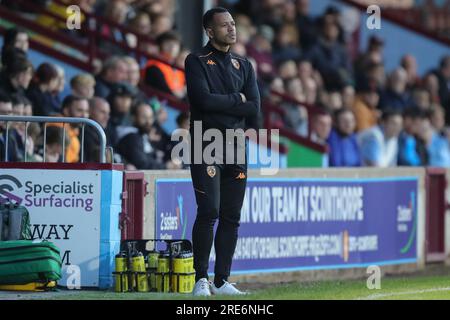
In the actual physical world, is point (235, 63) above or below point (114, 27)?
below

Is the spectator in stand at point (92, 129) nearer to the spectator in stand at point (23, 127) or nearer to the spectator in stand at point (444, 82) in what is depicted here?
the spectator in stand at point (23, 127)

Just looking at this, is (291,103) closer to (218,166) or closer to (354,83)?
(354,83)

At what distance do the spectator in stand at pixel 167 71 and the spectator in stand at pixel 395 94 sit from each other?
5.45 metres

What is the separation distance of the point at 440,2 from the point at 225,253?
18668 millimetres

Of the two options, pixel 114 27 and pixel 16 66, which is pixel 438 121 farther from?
pixel 16 66

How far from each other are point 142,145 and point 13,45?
72.7 inches

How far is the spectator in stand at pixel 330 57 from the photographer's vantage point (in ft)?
76.7

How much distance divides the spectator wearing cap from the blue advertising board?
1.65 meters

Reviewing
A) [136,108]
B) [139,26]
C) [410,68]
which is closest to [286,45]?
[410,68]

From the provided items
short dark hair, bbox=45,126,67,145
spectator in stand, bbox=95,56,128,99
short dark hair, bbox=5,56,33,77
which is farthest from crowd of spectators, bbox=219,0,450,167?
short dark hair, bbox=45,126,67,145

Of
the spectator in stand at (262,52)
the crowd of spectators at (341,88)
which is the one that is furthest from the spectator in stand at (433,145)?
the spectator in stand at (262,52)

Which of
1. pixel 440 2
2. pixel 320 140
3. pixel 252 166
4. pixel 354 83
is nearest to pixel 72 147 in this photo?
pixel 252 166

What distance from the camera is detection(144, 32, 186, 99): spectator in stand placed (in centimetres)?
1844

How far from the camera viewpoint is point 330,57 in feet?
78.4
